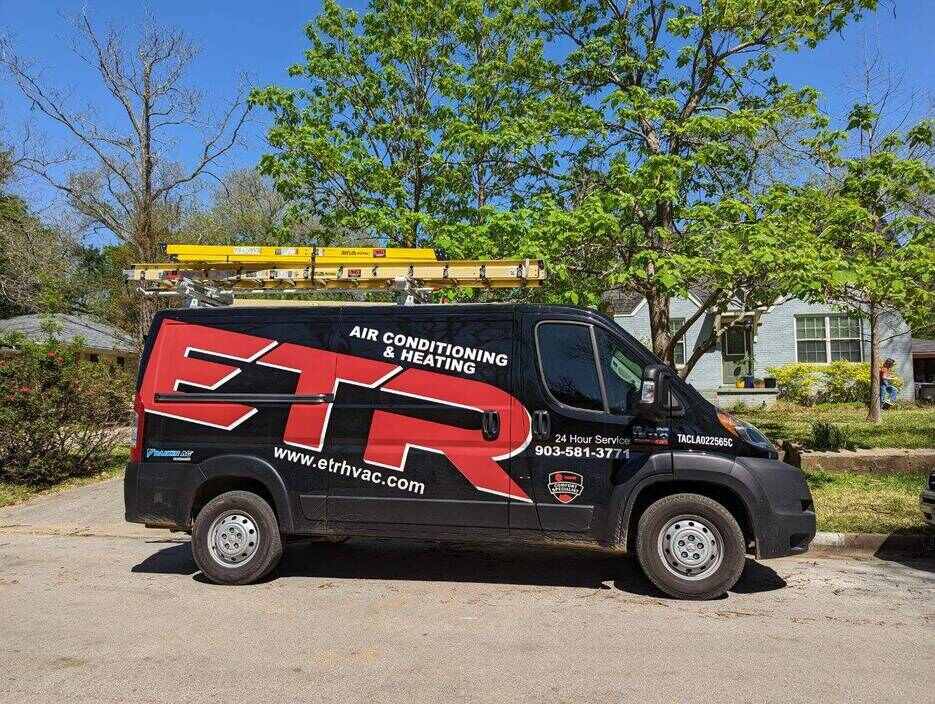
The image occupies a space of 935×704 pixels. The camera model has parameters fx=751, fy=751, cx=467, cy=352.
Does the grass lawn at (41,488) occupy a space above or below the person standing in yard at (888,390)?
below

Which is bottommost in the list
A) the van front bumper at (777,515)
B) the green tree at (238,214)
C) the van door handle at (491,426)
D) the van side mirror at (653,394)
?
the van front bumper at (777,515)

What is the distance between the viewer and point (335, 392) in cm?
637

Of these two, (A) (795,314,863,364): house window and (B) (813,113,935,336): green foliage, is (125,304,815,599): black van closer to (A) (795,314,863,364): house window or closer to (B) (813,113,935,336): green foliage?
(B) (813,113,935,336): green foliage

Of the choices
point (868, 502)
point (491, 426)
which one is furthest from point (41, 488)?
point (868, 502)

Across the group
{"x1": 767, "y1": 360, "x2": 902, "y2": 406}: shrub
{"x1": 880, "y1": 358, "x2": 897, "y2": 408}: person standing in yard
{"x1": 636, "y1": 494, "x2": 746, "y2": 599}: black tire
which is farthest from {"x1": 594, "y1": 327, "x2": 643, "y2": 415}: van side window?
{"x1": 767, "y1": 360, "x2": 902, "y2": 406}: shrub

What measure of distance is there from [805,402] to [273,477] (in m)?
20.8

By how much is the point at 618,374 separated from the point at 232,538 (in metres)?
3.59

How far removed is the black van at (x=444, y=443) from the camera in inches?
231

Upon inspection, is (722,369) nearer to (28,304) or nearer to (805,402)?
(805,402)

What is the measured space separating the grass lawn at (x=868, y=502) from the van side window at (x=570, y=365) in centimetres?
348

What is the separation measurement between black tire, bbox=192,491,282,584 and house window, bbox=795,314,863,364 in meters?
22.7

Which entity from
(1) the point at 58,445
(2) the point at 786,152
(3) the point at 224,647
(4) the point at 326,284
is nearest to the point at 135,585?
(3) the point at 224,647

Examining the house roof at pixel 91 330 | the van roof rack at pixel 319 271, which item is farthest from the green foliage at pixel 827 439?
the house roof at pixel 91 330

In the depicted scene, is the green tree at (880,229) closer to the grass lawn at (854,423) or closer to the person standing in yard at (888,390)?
the grass lawn at (854,423)
